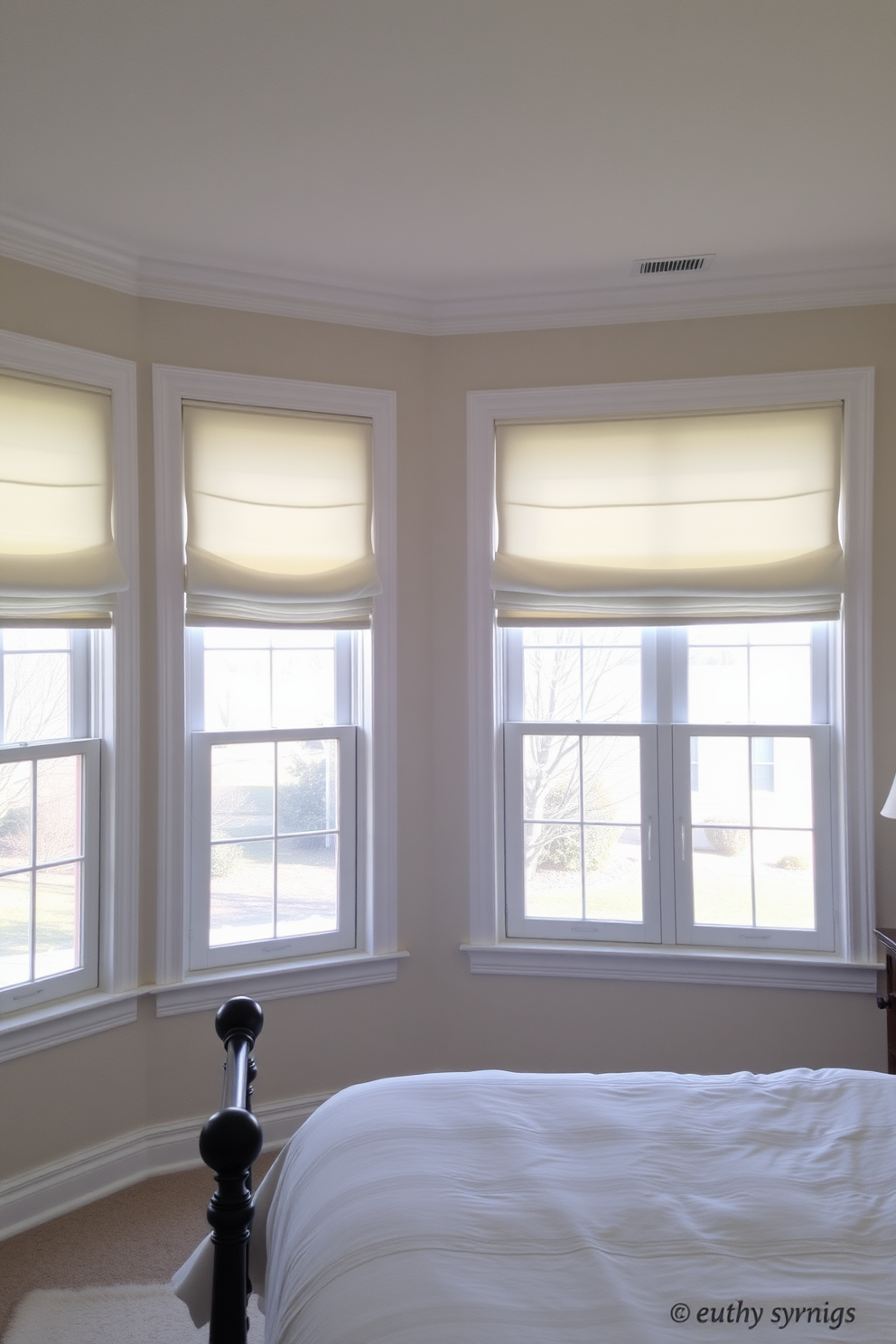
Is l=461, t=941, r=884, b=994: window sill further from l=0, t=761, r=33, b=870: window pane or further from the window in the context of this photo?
l=0, t=761, r=33, b=870: window pane

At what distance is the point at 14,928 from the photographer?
3062 mm

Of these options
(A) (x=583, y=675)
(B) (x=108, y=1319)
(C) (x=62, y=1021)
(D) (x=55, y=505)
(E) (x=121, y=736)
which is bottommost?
(B) (x=108, y=1319)

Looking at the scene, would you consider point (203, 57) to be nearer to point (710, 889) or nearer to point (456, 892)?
point (456, 892)

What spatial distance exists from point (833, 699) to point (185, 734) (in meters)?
2.35

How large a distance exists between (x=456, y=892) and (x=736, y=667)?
1.37 meters

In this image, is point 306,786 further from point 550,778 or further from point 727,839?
point 727,839

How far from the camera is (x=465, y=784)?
12.2ft

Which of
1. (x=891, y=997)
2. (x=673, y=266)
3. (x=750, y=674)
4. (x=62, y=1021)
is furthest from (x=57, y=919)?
(x=673, y=266)

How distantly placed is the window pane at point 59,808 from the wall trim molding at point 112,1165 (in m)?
0.97

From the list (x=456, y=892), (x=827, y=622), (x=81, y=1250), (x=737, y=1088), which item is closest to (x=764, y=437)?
(x=827, y=622)

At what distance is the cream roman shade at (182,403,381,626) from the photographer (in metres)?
3.41

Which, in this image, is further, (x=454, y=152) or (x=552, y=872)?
(x=552, y=872)

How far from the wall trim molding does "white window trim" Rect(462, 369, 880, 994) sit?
0.90m

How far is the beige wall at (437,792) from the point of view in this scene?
334 cm
